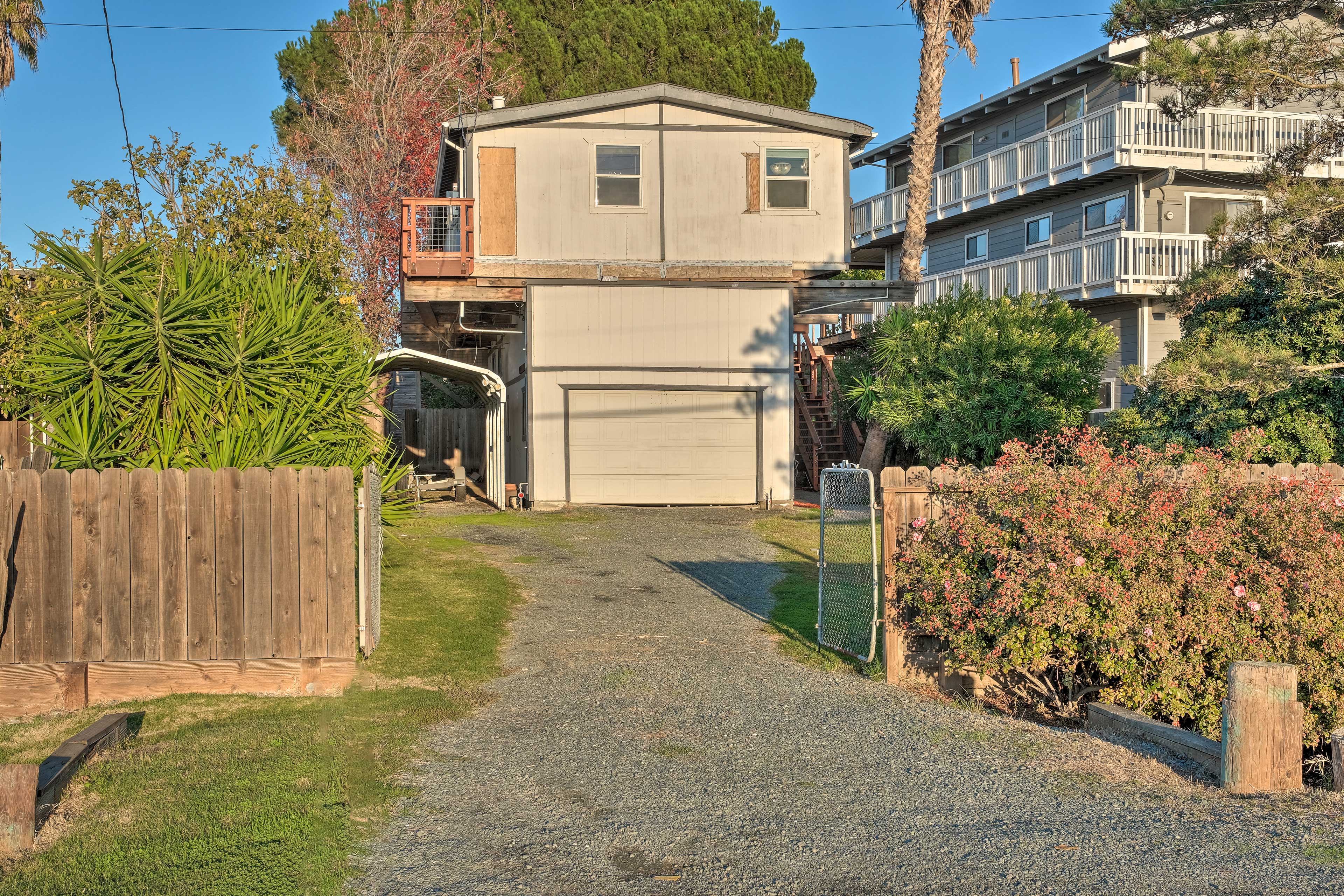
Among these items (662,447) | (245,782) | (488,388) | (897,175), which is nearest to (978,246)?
(897,175)

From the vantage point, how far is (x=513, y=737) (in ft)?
22.3

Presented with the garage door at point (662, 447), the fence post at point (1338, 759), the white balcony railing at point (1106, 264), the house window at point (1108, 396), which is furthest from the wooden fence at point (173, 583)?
the house window at point (1108, 396)

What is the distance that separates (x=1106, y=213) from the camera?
24.9 meters

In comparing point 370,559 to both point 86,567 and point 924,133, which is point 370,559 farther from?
point 924,133

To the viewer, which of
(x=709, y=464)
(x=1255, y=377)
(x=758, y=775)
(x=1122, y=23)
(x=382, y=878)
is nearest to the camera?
(x=382, y=878)

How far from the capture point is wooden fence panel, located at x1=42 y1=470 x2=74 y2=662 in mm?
7281

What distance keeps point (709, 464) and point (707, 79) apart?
19411mm

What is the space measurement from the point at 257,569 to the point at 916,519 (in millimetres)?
4422

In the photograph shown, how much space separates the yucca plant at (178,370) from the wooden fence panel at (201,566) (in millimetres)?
413

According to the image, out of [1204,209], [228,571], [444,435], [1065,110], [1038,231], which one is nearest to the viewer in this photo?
[228,571]

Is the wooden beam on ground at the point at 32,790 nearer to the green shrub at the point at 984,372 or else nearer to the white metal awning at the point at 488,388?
the white metal awning at the point at 488,388

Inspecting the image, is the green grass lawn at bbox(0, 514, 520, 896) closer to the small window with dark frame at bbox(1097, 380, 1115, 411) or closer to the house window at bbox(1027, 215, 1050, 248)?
the small window with dark frame at bbox(1097, 380, 1115, 411)

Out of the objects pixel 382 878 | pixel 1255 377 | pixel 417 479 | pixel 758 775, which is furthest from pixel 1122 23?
pixel 417 479

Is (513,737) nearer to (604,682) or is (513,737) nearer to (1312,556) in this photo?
(604,682)
